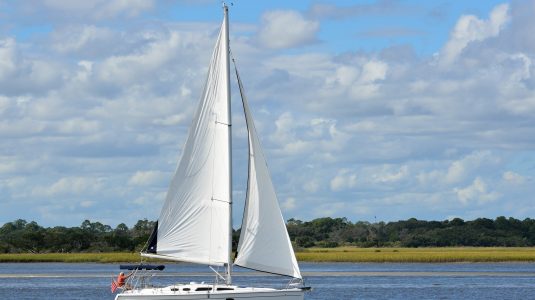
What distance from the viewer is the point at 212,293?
4612cm

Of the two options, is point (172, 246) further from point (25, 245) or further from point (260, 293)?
point (25, 245)

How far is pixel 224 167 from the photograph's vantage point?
4662cm

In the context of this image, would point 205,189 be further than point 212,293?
Yes

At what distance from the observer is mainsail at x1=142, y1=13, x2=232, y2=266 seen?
1825 inches

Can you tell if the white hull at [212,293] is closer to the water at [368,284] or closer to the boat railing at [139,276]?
the boat railing at [139,276]

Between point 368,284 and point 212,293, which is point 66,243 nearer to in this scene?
point 368,284

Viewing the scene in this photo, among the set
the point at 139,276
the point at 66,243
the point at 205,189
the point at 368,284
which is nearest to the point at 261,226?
the point at 205,189

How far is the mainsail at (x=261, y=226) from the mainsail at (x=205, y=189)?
1.01 metres

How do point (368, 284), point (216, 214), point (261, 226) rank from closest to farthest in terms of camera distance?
point (216, 214)
point (261, 226)
point (368, 284)

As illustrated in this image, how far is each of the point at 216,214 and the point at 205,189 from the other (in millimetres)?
1067

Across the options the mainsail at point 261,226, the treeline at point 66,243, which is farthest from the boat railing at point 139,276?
→ the treeline at point 66,243

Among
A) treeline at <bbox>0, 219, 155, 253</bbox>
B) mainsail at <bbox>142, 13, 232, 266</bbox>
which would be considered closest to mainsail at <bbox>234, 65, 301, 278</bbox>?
mainsail at <bbox>142, 13, 232, 266</bbox>

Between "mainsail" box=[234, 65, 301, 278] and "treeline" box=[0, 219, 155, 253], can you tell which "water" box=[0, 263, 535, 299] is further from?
"treeline" box=[0, 219, 155, 253]

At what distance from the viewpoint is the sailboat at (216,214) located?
152ft
